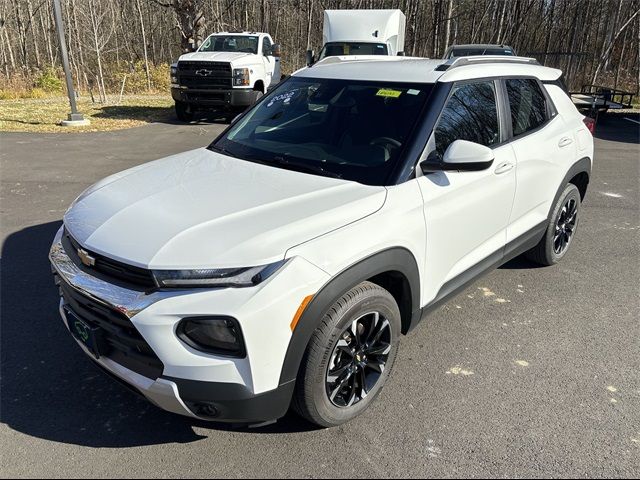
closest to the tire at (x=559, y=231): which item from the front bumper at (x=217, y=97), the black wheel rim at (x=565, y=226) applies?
the black wheel rim at (x=565, y=226)

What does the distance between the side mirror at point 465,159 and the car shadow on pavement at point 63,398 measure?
1616 mm

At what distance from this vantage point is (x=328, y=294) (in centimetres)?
225

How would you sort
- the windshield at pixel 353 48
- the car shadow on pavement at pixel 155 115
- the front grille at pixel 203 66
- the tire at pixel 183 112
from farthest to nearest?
the windshield at pixel 353 48 → the car shadow on pavement at pixel 155 115 → the tire at pixel 183 112 → the front grille at pixel 203 66

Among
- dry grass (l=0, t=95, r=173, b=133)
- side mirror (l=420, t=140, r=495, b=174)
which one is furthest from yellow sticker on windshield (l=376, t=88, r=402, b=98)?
dry grass (l=0, t=95, r=173, b=133)

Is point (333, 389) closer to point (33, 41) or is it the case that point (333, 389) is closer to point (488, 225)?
point (488, 225)

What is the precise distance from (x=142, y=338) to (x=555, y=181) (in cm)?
357

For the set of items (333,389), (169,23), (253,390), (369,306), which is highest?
(169,23)

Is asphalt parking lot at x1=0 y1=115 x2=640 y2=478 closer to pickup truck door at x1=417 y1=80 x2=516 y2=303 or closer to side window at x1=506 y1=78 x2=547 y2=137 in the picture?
pickup truck door at x1=417 y1=80 x2=516 y2=303

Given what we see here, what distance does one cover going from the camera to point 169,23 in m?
31.9

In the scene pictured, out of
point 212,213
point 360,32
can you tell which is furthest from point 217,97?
point 212,213

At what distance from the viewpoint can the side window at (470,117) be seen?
3.09 m

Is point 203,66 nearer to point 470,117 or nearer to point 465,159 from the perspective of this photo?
point 470,117

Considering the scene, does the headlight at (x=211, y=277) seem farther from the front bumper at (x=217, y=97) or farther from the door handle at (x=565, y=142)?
the front bumper at (x=217, y=97)

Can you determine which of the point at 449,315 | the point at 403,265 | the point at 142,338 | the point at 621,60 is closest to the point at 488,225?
the point at 449,315
